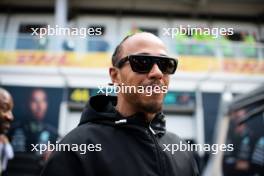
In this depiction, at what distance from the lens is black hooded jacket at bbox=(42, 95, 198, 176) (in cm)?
92

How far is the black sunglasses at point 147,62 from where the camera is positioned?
3.38 ft

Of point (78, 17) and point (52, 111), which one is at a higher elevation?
point (78, 17)

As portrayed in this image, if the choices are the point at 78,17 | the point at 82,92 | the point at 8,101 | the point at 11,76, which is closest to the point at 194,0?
the point at 78,17

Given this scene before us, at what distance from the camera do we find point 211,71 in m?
6.72

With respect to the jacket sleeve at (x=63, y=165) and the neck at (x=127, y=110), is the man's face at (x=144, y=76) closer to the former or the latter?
the neck at (x=127, y=110)

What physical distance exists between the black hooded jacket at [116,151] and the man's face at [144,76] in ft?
0.19

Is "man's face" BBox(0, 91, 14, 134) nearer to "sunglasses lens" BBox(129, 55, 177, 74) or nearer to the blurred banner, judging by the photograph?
"sunglasses lens" BBox(129, 55, 177, 74)

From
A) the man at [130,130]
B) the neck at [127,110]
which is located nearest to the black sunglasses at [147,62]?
the man at [130,130]

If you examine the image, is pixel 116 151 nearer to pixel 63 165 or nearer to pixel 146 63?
pixel 63 165

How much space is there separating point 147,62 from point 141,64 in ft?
0.06

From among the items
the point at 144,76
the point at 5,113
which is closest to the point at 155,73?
the point at 144,76

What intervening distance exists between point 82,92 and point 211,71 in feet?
7.56

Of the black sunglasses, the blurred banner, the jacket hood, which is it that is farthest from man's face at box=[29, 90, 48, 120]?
the black sunglasses

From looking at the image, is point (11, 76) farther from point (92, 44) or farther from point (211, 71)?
point (211, 71)
